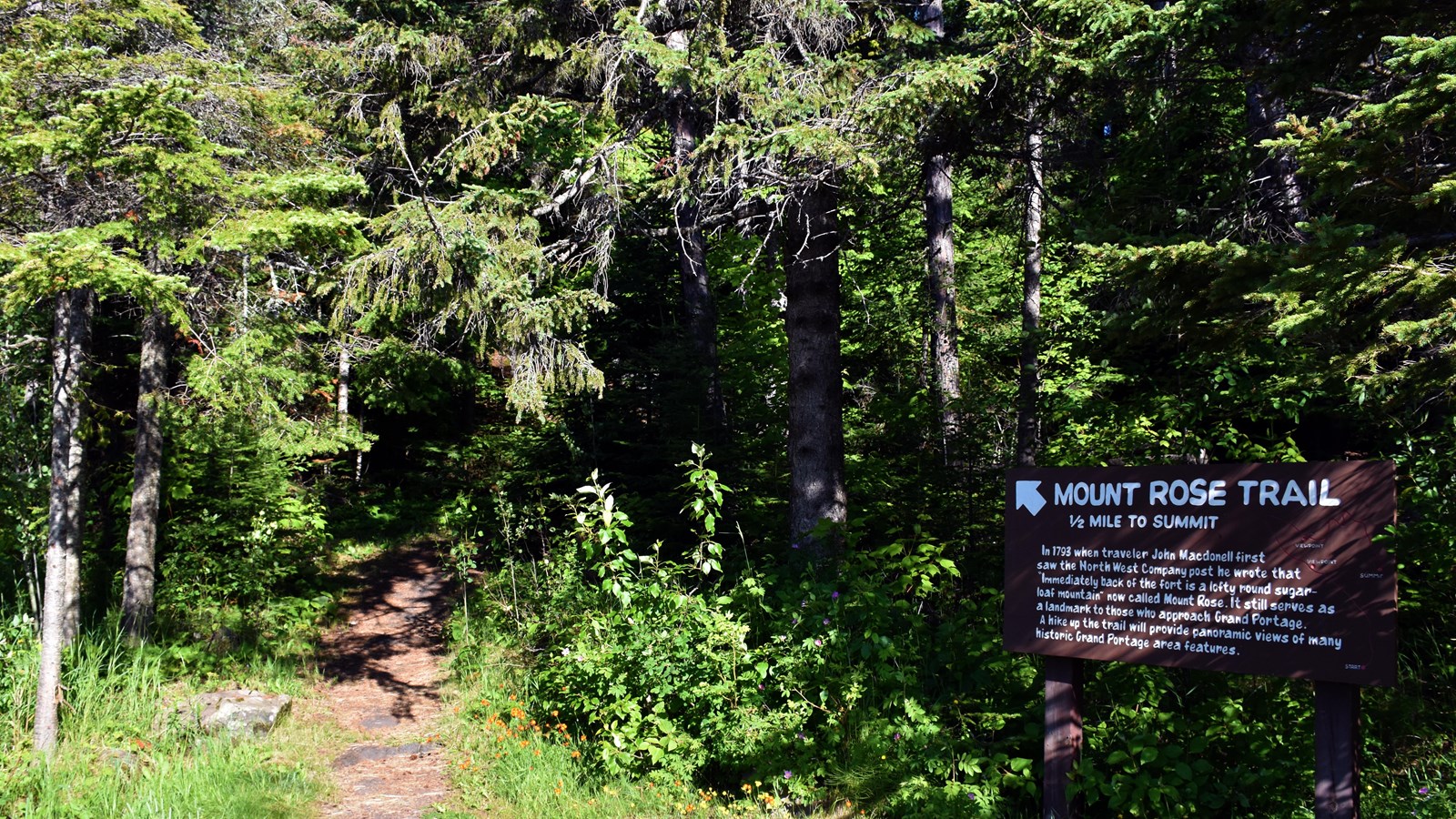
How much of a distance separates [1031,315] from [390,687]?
8.55 m

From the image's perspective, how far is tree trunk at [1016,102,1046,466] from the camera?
7781mm

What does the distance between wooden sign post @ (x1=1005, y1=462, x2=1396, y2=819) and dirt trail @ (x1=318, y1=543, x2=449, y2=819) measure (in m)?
4.53

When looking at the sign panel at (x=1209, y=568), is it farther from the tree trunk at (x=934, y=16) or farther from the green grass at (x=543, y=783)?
the tree trunk at (x=934, y=16)

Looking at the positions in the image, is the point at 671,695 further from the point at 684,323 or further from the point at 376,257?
the point at 684,323

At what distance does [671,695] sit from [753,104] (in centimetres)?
484

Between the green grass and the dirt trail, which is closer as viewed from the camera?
the green grass

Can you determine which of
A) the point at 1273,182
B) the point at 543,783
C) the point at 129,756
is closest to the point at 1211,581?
the point at 543,783

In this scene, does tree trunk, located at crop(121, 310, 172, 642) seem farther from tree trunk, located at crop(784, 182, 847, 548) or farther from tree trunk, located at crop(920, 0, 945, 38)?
tree trunk, located at crop(920, 0, 945, 38)

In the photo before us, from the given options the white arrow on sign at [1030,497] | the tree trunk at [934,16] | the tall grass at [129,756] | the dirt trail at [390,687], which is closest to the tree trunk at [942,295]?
the tree trunk at [934,16]

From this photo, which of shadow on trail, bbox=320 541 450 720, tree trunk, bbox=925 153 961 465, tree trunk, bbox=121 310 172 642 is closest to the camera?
tree trunk, bbox=121 310 172 642

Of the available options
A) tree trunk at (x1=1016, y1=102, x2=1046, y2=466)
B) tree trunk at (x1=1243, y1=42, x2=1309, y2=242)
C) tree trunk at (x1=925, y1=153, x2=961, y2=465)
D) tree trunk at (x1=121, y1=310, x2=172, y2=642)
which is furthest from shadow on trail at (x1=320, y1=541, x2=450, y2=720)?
tree trunk at (x1=1243, y1=42, x2=1309, y2=242)

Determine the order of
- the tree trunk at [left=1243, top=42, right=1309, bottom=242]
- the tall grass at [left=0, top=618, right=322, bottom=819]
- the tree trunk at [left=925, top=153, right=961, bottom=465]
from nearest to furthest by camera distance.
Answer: the tall grass at [left=0, top=618, right=322, bottom=819]
the tree trunk at [left=1243, top=42, right=1309, bottom=242]
the tree trunk at [left=925, top=153, right=961, bottom=465]

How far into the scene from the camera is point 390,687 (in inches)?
395

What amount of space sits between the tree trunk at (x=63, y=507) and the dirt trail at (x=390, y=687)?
7.18 ft
